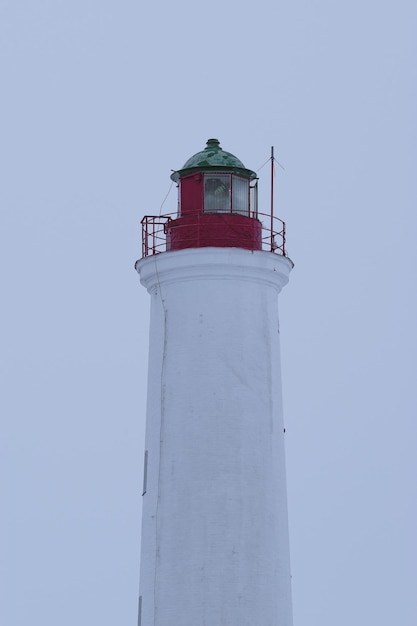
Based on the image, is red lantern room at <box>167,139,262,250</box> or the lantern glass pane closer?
red lantern room at <box>167,139,262,250</box>

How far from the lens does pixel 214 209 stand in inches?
1097

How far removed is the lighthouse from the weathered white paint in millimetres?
17

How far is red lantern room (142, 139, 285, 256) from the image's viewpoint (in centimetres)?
2758

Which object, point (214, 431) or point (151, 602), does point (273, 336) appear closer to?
point (214, 431)

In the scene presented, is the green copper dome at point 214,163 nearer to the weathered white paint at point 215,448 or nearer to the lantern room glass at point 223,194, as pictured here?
the lantern room glass at point 223,194

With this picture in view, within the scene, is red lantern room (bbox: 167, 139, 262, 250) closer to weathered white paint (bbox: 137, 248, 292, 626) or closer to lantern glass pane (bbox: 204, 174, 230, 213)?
lantern glass pane (bbox: 204, 174, 230, 213)

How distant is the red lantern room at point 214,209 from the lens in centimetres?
2758

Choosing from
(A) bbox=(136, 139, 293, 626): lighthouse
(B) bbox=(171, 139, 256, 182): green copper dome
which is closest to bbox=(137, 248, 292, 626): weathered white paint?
(A) bbox=(136, 139, 293, 626): lighthouse

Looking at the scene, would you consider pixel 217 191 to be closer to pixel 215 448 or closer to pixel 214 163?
pixel 214 163

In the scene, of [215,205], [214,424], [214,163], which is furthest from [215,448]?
[214,163]

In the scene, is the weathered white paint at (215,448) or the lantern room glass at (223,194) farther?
the lantern room glass at (223,194)

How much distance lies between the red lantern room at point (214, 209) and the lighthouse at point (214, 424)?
0.9 inches

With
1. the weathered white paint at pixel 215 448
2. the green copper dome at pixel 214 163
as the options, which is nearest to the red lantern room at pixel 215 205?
the green copper dome at pixel 214 163

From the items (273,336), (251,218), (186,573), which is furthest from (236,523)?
(251,218)
